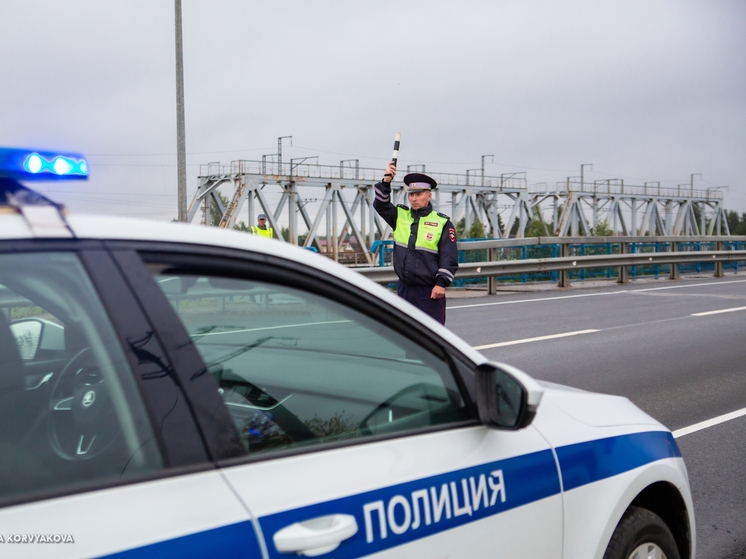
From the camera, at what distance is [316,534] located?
135cm

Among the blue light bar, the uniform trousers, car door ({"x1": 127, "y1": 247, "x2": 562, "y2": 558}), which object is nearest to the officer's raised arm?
the uniform trousers

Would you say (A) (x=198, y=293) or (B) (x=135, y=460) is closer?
(B) (x=135, y=460)

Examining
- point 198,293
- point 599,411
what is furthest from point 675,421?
point 198,293

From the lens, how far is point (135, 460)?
1317 mm

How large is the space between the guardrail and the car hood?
35.6 ft

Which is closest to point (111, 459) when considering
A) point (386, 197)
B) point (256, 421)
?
point (256, 421)

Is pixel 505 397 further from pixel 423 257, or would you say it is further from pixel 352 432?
pixel 423 257

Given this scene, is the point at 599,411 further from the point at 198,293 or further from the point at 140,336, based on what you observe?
the point at 140,336

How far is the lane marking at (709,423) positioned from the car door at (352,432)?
385 cm

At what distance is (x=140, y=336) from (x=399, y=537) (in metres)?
0.69

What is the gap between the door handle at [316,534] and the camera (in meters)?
1.31

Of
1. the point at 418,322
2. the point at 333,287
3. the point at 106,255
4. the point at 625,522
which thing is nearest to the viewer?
the point at 106,255

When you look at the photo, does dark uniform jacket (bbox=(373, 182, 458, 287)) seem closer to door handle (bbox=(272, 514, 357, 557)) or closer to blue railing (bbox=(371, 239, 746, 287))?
door handle (bbox=(272, 514, 357, 557))

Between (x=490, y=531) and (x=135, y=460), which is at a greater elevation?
(x=135, y=460)
